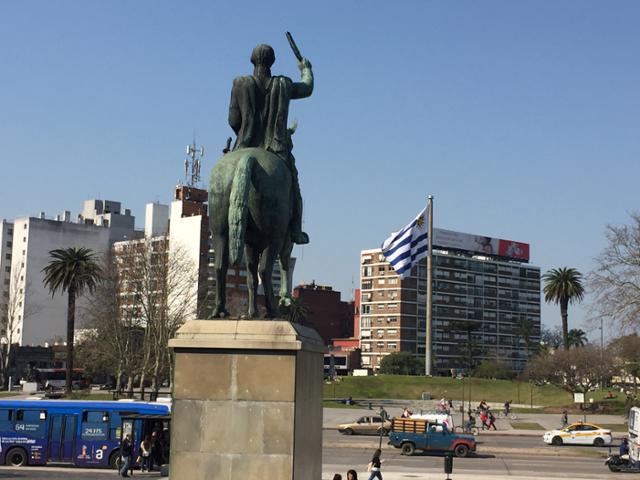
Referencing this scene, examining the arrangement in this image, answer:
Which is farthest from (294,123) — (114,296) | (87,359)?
(87,359)

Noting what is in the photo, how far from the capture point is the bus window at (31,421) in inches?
1284

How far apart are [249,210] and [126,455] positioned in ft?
68.3

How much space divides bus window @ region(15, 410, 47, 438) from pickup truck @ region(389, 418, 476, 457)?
1827 centimetres

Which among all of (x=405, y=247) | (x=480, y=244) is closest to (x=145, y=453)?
(x=405, y=247)

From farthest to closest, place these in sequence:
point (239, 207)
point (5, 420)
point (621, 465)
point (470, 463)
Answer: point (470, 463) → point (621, 465) → point (5, 420) → point (239, 207)

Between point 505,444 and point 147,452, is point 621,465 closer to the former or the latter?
point 505,444

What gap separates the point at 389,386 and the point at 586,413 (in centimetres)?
3211

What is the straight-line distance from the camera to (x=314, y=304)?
17100cm

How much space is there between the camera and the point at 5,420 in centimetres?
3303

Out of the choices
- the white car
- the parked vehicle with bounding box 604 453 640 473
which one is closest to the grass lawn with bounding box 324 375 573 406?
the white car

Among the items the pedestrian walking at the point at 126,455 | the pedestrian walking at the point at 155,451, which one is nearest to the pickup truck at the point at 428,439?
the pedestrian walking at the point at 155,451

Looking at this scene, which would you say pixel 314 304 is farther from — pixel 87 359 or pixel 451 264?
pixel 87 359

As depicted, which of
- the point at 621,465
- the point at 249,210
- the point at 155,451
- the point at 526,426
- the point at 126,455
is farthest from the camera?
the point at 526,426

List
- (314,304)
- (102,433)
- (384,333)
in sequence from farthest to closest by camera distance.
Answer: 1. (314,304)
2. (384,333)
3. (102,433)
